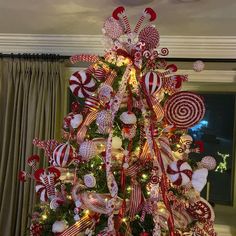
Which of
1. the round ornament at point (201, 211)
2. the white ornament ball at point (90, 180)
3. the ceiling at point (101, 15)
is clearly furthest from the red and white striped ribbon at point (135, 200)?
the ceiling at point (101, 15)

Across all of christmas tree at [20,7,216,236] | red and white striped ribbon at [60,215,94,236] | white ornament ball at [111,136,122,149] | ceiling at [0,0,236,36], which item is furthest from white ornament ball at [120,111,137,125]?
ceiling at [0,0,236,36]

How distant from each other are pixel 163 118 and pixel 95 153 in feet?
1.24

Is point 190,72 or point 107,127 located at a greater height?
point 190,72

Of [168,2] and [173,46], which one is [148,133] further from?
[173,46]

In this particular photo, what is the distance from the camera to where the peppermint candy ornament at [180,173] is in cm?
146

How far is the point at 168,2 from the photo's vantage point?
1984 mm

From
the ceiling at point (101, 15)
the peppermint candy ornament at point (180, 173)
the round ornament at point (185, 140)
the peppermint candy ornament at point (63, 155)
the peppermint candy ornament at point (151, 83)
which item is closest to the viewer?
the peppermint candy ornament at point (180, 173)

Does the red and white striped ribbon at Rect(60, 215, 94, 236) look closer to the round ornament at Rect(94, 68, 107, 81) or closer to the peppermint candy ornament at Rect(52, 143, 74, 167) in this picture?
the peppermint candy ornament at Rect(52, 143, 74, 167)

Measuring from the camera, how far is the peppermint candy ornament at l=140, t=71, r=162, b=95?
61.4 inches

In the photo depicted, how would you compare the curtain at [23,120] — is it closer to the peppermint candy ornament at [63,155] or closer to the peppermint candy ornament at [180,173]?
the peppermint candy ornament at [63,155]

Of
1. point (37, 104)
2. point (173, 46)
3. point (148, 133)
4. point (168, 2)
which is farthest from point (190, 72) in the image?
point (148, 133)

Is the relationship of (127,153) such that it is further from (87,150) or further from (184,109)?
(184,109)

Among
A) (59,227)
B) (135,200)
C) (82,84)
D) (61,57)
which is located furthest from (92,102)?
(61,57)

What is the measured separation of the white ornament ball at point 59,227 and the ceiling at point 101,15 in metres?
1.24
